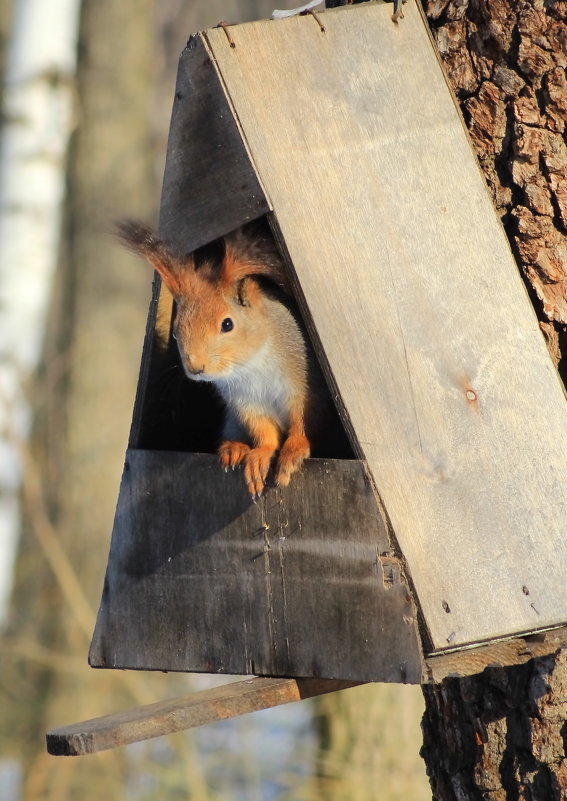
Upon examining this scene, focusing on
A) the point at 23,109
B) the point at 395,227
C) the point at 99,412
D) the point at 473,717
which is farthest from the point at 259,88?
the point at 99,412

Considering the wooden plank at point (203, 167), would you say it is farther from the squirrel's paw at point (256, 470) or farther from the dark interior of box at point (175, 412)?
the squirrel's paw at point (256, 470)

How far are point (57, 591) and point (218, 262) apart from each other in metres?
4.63

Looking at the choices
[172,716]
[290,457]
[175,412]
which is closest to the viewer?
[172,716]

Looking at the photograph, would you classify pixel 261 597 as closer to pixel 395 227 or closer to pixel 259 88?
pixel 395 227

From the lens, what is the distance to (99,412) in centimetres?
743

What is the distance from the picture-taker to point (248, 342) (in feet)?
9.55

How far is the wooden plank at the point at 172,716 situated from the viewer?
7.79 ft

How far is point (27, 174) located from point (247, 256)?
4.30 metres

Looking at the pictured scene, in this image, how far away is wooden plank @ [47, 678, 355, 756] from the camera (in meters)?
2.37

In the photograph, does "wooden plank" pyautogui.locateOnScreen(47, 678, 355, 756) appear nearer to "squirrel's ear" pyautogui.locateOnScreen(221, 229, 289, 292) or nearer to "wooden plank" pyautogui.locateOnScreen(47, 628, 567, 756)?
"wooden plank" pyautogui.locateOnScreen(47, 628, 567, 756)

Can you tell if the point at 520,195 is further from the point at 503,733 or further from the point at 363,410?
the point at 503,733

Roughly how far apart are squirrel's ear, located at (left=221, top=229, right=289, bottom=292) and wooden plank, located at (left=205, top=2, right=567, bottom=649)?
0.23 m

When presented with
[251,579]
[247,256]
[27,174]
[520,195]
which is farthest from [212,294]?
[27,174]

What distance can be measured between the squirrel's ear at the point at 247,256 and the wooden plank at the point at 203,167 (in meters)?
0.07
